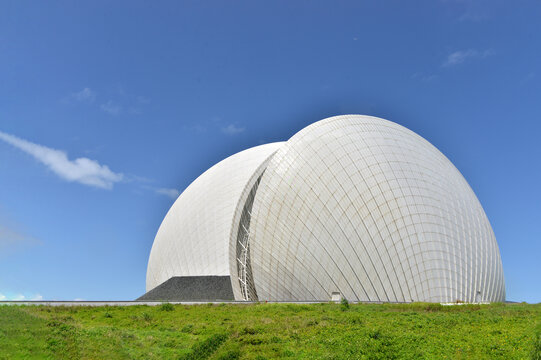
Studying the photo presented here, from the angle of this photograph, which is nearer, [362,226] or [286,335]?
[286,335]

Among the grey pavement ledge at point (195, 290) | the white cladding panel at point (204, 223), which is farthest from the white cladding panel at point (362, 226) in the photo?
the white cladding panel at point (204, 223)

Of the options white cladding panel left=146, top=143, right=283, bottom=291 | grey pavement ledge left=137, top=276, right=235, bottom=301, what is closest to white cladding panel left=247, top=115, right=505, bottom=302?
grey pavement ledge left=137, top=276, right=235, bottom=301

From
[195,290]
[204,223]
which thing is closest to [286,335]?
[195,290]

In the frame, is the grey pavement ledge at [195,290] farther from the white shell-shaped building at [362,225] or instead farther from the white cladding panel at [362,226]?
the white cladding panel at [362,226]

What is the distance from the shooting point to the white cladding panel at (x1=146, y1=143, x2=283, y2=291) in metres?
40.4

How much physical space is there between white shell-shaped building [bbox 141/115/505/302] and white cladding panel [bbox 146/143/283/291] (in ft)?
33.6

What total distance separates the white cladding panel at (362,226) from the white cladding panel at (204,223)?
39.6 feet

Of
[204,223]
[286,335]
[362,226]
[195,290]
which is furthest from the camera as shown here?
[204,223]

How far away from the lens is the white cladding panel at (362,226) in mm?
24250

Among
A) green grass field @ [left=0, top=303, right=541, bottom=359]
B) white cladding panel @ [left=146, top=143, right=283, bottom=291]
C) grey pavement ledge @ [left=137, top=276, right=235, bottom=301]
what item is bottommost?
green grass field @ [left=0, top=303, right=541, bottom=359]

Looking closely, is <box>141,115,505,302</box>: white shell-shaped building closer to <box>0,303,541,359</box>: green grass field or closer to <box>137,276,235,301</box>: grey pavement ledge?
<box>0,303,541,359</box>: green grass field

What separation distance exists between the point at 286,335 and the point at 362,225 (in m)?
10.9

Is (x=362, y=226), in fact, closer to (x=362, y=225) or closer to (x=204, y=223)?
(x=362, y=225)

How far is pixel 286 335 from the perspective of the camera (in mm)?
15281
